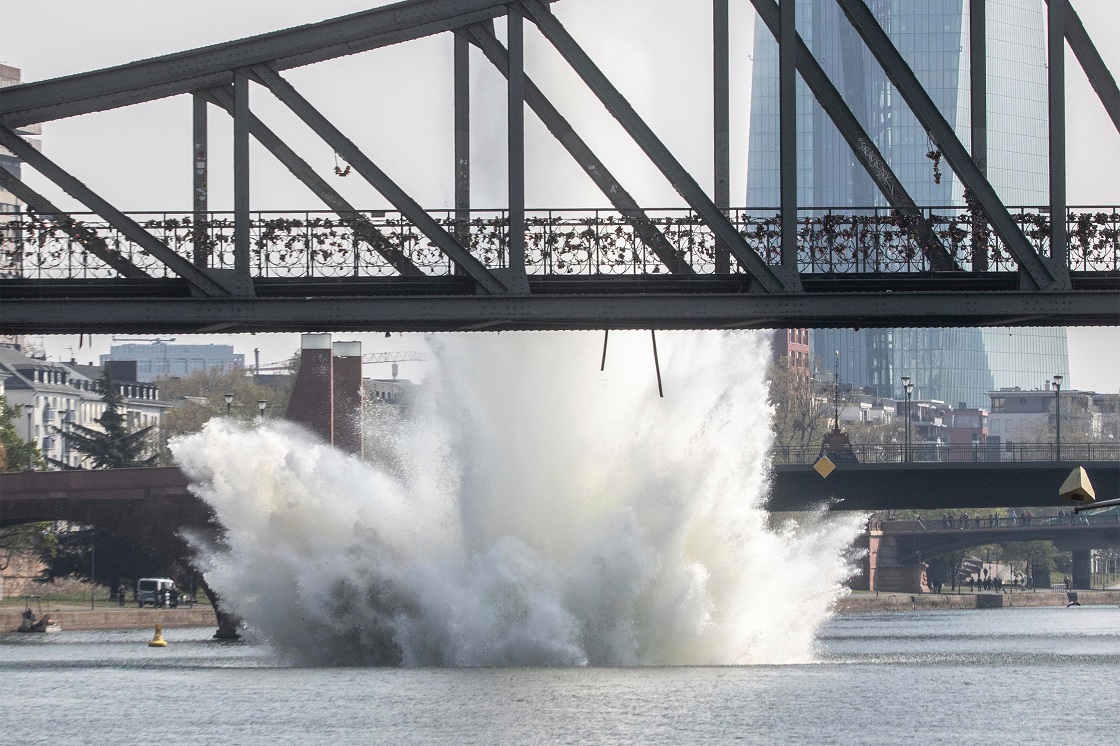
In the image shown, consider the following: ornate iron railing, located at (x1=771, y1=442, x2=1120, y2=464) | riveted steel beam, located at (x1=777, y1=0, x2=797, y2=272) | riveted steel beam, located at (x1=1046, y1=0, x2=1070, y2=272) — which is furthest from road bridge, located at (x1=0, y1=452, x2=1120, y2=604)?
riveted steel beam, located at (x1=777, y1=0, x2=797, y2=272)

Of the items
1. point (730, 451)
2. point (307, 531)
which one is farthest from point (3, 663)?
point (730, 451)

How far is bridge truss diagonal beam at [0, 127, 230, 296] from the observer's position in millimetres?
26183

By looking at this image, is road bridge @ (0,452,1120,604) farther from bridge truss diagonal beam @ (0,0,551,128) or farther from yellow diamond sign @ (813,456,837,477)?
bridge truss diagonal beam @ (0,0,551,128)

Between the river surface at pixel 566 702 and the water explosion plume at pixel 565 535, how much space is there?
68.1 inches

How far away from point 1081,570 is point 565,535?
103910mm

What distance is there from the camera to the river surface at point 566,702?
35.5 meters

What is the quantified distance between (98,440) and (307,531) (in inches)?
1792

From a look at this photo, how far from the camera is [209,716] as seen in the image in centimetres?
3844

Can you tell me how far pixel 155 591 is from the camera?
3551 inches

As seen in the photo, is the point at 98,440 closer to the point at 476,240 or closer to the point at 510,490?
the point at 510,490

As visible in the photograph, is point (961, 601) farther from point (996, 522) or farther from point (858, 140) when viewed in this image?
point (858, 140)

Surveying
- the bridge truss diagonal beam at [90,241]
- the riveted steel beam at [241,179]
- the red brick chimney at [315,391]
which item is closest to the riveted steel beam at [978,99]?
the riveted steel beam at [241,179]

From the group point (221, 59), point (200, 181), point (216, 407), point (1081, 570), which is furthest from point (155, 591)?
point (1081, 570)

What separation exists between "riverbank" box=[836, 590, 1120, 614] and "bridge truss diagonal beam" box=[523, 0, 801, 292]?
74.4 metres
